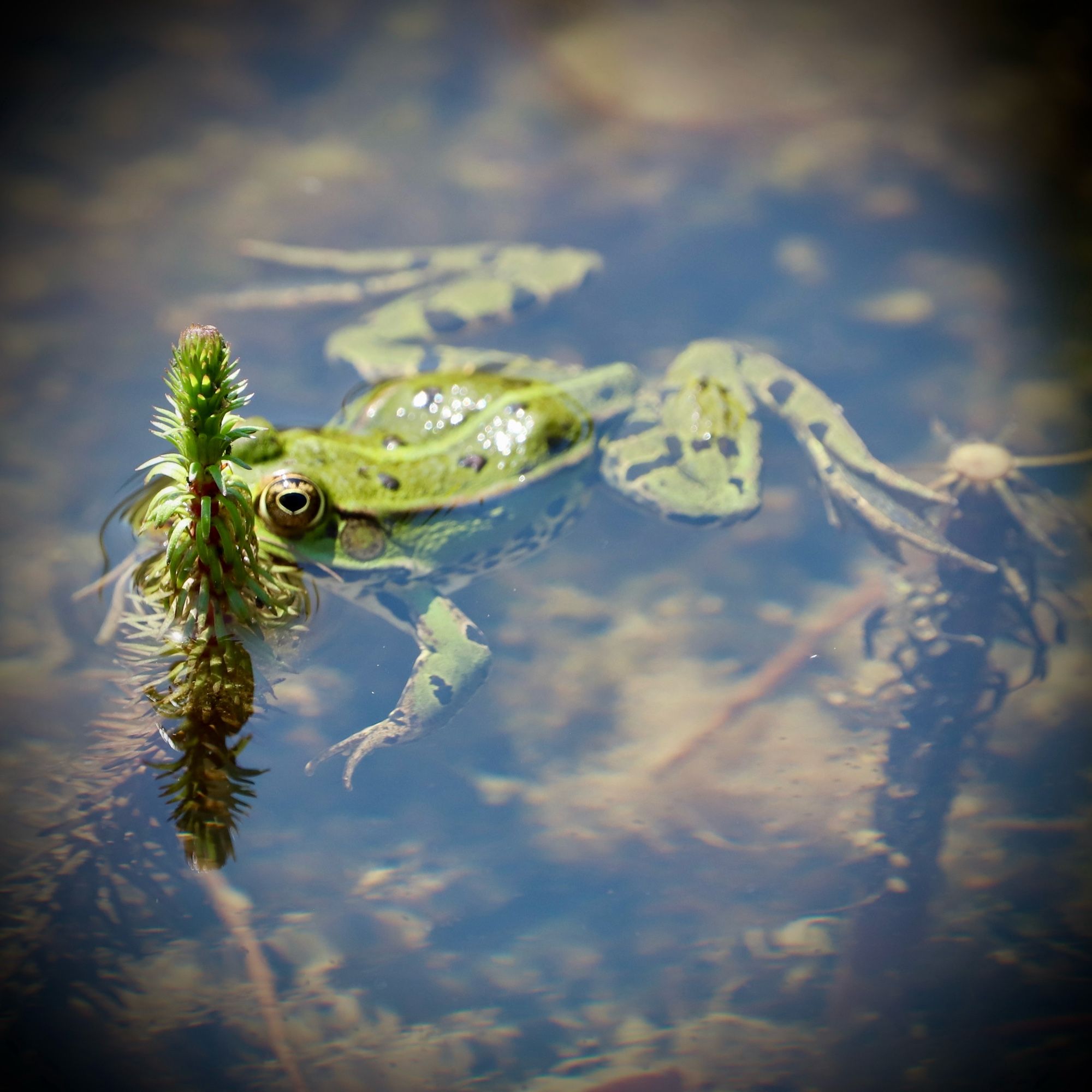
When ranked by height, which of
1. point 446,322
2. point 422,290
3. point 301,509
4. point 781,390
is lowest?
point 301,509

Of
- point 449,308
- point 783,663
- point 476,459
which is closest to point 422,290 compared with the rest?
point 449,308

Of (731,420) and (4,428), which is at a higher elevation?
(4,428)

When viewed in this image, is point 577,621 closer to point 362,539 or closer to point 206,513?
point 362,539

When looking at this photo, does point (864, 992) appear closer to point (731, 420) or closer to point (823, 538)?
point (823, 538)

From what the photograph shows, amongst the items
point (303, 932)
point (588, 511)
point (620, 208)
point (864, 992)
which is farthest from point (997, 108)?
point (303, 932)

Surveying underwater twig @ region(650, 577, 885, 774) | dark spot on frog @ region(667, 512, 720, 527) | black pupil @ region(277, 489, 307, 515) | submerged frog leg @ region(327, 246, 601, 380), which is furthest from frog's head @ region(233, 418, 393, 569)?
underwater twig @ region(650, 577, 885, 774)

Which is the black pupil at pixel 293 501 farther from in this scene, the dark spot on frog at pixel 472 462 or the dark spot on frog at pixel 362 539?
the dark spot on frog at pixel 472 462

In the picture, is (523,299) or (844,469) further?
(523,299)
